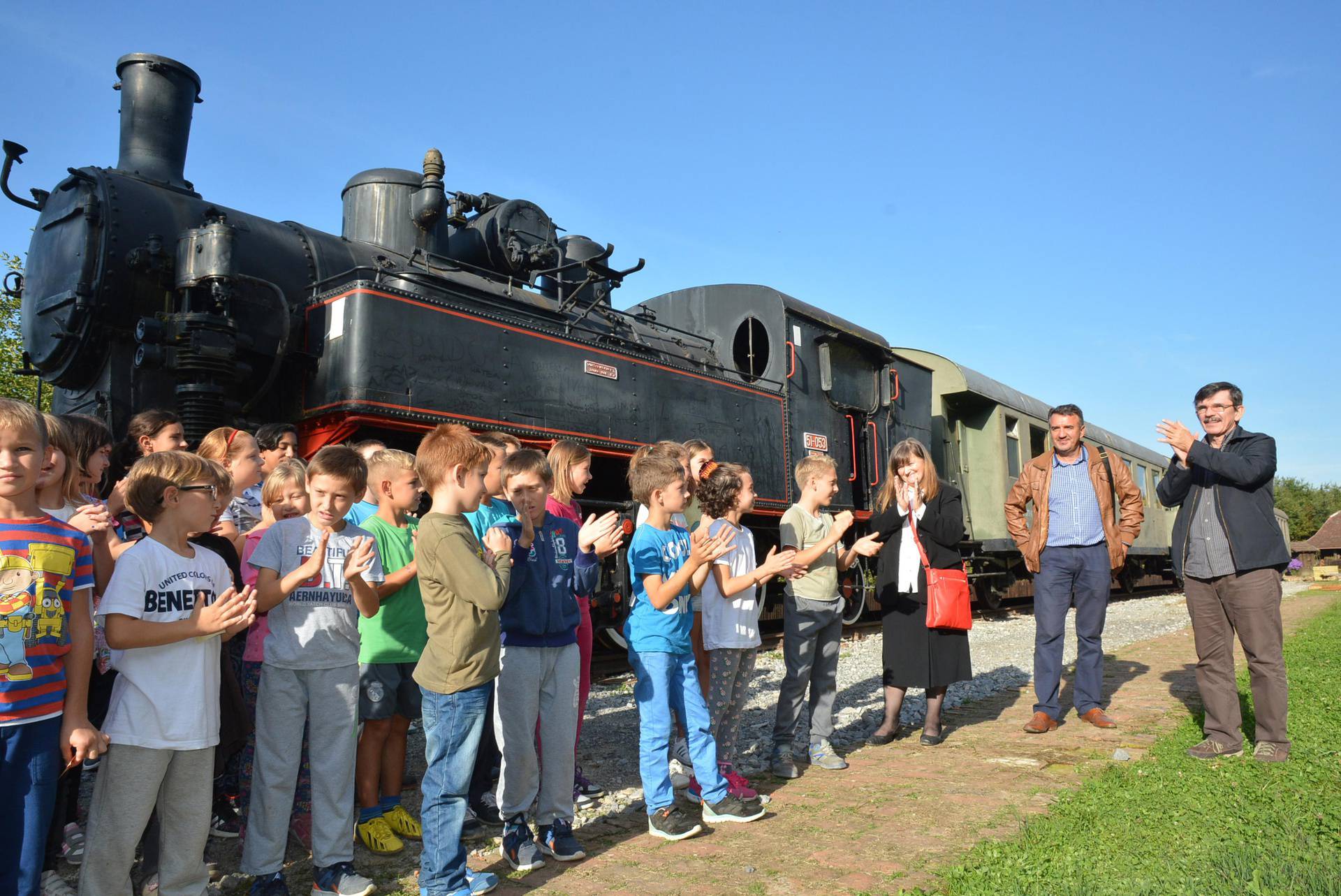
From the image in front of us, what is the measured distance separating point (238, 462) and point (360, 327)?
1852 mm

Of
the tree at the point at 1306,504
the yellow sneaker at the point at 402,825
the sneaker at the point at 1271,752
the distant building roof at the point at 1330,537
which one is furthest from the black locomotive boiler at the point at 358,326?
the tree at the point at 1306,504

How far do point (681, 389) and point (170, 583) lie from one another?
5657mm

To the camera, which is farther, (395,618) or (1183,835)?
(395,618)

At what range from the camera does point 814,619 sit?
13.9ft

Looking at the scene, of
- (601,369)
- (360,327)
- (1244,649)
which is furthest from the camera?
(601,369)

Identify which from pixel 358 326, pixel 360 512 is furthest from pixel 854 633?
pixel 360 512

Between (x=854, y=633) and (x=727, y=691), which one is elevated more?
(x=727, y=691)

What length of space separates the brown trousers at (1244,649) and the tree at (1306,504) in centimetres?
6430

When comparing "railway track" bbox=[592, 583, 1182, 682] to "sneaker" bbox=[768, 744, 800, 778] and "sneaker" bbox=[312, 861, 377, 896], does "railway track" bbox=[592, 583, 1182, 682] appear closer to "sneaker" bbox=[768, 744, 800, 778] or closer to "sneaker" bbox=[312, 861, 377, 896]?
"sneaker" bbox=[768, 744, 800, 778]

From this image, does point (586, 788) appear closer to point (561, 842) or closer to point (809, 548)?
point (561, 842)

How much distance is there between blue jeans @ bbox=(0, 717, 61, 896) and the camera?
2193mm

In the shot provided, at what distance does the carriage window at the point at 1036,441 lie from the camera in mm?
13655

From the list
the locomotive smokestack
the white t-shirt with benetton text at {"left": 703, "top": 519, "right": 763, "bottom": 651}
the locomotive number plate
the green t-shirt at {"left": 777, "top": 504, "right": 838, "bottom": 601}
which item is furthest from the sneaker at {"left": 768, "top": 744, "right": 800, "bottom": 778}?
the locomotive smokestack

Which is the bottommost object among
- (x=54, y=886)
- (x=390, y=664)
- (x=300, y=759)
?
(x=54, y=886)
